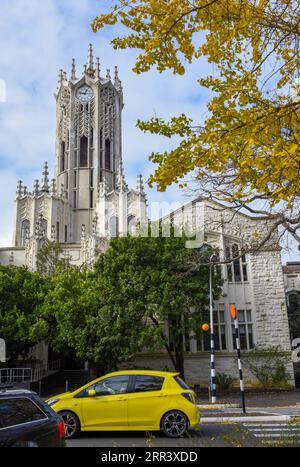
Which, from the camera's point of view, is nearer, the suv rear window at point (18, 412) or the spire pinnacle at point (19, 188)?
the suv rear window at point (18, 412)

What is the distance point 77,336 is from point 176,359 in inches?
261

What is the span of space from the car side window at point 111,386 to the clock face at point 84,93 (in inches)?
2230

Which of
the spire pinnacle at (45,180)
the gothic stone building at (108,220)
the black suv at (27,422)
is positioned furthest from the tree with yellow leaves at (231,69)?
the spire pinnacle at (45,180)

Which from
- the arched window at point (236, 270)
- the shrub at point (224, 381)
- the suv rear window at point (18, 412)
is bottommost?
the shrub at point (224, 381)

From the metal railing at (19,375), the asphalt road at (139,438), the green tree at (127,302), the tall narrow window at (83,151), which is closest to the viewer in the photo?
the asphalt road at (139,438)

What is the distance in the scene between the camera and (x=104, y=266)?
2330cm

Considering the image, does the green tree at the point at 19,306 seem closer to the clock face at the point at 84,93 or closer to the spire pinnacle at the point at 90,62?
the clock face at the point at 84,93

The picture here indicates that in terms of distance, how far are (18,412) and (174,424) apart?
4.12m

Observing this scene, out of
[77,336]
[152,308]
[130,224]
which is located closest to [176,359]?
[152,308]

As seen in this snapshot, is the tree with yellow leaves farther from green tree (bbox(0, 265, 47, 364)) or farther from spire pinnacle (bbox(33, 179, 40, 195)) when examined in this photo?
spire pinnacle (bbox(33, 179, 40, 195))

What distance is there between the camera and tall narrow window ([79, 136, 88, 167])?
59234 mm

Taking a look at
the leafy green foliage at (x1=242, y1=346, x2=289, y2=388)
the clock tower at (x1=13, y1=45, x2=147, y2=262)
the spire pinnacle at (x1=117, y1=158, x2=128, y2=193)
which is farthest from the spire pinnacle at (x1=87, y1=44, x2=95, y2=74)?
the leafy green foliage at (x1=242, y1=346, x2=289, y2=388)

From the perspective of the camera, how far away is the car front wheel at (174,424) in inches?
337

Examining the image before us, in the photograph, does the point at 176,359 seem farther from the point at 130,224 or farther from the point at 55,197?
the point at 55,197
